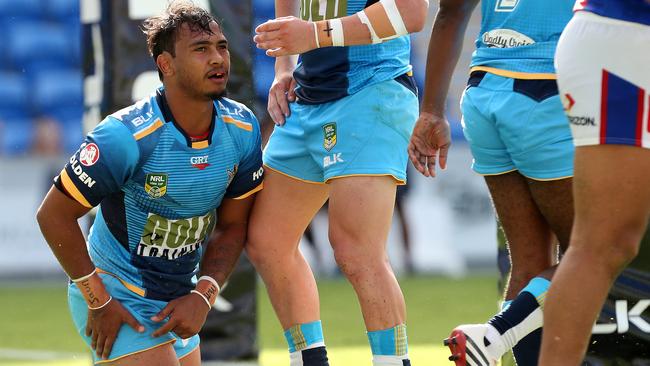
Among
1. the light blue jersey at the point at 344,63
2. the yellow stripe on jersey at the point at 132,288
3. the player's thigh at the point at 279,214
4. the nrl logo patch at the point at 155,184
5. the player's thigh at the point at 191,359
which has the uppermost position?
the light blue jersey at the point at 344,63

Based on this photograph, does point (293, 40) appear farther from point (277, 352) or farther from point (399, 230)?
point (399, 230)

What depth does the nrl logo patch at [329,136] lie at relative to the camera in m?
4.11

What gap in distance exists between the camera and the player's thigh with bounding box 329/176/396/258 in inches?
157

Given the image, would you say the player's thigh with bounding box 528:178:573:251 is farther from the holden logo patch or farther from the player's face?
the holden logo patch

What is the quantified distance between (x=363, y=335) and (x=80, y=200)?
3790 millimetres

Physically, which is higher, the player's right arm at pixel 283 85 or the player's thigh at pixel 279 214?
the player's right arm at pixel 283 85

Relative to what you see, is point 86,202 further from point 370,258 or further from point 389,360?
A: point 389,360

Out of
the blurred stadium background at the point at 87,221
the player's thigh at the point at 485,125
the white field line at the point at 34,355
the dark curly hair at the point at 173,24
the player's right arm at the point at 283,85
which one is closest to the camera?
the player's thigh at the point at 485,125

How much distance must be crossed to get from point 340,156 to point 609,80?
1.26 meters

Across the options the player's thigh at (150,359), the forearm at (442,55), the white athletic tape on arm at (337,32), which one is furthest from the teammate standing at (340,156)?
the player's thigh at (150,359)

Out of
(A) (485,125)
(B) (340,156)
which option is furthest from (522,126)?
(B) (340,156)

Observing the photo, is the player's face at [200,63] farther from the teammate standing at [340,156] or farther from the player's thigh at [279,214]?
the player's thigh at [279,214]

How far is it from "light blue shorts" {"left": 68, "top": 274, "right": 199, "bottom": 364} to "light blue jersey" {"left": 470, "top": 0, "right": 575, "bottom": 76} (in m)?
1.51

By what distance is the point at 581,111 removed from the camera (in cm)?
309
